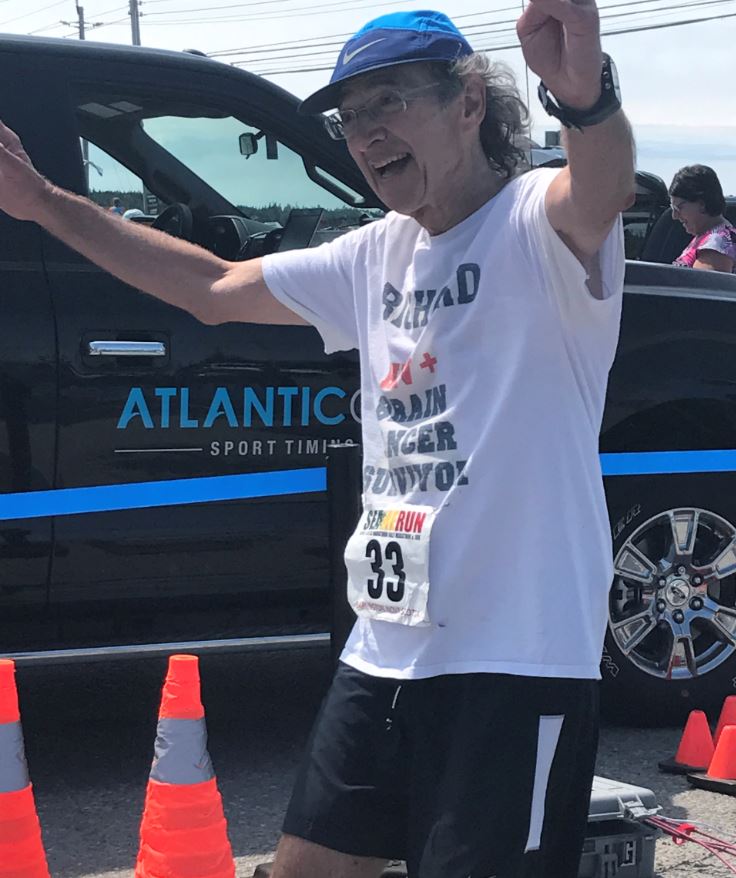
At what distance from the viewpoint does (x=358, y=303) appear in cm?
252

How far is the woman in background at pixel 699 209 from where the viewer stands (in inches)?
261

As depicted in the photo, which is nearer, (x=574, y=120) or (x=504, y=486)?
(x=574, y=120)

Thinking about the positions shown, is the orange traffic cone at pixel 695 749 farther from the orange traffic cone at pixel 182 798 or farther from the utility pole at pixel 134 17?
the utility pole at pixel 134 17

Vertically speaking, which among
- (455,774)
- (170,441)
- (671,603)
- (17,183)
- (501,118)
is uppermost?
(501,118)

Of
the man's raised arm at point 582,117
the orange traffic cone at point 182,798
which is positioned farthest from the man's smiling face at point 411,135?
the orange traffic cone at point 182,798

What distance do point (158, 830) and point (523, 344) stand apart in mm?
1670

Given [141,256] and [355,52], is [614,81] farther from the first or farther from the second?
[141,256]

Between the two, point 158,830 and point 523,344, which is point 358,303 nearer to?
point 523,344

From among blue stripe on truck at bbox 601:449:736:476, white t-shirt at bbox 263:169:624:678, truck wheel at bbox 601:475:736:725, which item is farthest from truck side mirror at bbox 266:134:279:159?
white t-shirt at bbox 263:169:624:678

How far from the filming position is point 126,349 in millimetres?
4164

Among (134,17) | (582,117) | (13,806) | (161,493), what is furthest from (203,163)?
(134,17)

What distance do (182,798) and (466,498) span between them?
1.43 metres

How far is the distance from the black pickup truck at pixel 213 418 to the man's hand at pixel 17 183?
53.3 inches

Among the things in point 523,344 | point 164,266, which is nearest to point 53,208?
point 164,266
